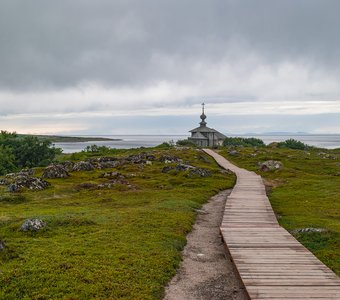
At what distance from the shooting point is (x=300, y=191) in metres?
39.2

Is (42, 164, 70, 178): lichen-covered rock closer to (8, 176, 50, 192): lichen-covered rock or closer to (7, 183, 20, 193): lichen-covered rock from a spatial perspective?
(8, 176, 50, 192): lichen-covered rock

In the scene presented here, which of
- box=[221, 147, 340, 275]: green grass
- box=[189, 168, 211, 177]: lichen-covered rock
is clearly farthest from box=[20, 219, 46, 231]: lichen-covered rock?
box=[189, 168, 211, 177]: lichen-covered rock

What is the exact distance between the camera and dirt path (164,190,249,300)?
13916 mm

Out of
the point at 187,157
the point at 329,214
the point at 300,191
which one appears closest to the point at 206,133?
the point at 187,157

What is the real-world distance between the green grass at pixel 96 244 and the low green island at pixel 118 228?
0.13 ft

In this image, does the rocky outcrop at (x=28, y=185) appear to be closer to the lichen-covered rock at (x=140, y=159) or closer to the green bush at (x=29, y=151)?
the lichen-covered rock at (x=140, y=159)

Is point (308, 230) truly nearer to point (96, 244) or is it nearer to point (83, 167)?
point (96, 244)

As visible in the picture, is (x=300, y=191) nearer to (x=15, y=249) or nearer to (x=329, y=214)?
(x=329, y=214)

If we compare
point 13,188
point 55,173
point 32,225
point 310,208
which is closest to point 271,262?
point 32,225

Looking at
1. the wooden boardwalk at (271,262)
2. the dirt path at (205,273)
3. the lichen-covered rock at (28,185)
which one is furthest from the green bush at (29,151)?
the wooden boardwalk at (271,262)

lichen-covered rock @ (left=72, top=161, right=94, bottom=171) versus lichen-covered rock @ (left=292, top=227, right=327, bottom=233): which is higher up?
lichen-covered rock @ (left=72, top=161, right=94, bottom=171)

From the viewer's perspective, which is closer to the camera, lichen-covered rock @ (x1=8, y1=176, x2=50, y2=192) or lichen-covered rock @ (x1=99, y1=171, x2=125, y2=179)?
lichen-covered rock @ (x1=8, y1=176, x2=50, y2=192)

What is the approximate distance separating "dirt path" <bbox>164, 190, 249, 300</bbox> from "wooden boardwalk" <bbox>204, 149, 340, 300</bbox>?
28.9 inches

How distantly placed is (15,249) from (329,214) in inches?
835
